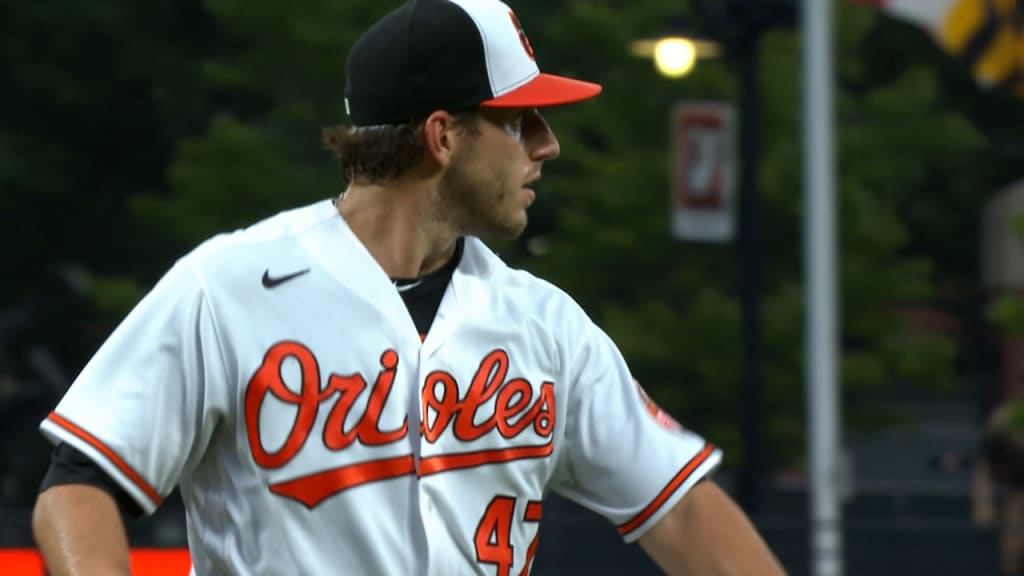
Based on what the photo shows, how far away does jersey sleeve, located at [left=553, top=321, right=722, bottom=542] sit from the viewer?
3.68 metres

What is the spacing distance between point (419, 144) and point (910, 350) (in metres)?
21.0

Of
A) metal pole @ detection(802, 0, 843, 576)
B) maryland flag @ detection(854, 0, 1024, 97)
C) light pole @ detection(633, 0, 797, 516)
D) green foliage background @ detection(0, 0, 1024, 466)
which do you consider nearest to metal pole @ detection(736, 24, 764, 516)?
light pole @ detection(633, 0, 797, 516)

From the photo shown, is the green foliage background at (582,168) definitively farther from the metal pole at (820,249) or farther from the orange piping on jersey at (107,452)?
the orange piping on jersey at (107,452)

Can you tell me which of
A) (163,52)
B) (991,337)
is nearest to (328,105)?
(163,52)

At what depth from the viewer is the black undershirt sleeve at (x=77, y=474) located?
3.21 meters

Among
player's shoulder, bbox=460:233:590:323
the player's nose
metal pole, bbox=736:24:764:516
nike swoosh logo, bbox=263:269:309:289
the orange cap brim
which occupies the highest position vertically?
the orange cap brim

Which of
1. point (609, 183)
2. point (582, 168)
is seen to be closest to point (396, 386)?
point (609, 183)

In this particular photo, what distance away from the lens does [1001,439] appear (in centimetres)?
1642

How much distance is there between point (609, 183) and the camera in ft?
77.8

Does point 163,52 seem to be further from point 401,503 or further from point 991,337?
point 401,503

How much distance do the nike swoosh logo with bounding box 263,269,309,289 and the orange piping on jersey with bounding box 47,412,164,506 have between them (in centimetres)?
37

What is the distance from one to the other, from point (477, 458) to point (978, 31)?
42.7 feet

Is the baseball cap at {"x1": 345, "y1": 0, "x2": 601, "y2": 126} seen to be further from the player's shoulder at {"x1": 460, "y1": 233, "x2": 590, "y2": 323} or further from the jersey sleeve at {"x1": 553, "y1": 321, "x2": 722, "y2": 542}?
the jersey sleeve at {"x1": 553, "y1": 321, "x2": 722, "y2": 542}

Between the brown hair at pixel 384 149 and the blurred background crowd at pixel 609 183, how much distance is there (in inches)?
637
